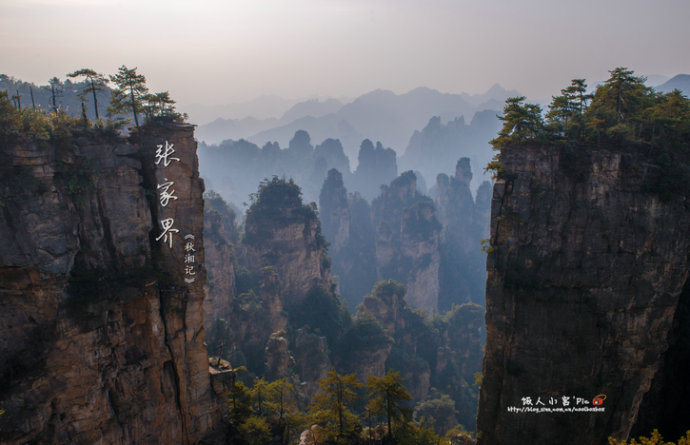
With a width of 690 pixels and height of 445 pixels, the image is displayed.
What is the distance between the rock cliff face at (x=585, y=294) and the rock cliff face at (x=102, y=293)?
1170 centimetres

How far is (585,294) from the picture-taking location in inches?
600

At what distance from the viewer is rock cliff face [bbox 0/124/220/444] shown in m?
11.5

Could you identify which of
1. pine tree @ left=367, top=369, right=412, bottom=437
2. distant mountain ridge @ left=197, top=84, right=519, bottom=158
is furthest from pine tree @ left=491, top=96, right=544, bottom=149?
distant mountain ridge @ left=197, top=84, right=519, bottom=158

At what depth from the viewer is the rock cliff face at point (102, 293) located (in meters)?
11.5

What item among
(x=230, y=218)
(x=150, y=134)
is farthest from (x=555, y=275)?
(x=230, y=218)

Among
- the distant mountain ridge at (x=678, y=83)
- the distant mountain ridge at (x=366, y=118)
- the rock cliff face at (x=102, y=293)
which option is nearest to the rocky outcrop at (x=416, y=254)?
the rock cliff face at (x=102, y=293)

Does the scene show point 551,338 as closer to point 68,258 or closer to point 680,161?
point 680,161

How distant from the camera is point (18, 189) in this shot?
11.5 m

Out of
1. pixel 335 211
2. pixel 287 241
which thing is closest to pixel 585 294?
pixel 287 241

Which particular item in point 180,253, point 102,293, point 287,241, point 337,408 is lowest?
point 337,408

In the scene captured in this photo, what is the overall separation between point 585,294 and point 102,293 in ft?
55.0

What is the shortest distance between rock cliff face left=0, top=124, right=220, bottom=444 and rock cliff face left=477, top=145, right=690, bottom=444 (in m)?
11.7

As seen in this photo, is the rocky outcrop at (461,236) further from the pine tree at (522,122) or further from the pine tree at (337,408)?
the pine tree at (522,122)

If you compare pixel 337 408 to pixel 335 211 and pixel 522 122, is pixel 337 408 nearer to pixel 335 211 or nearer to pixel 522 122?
pixel 522 122
